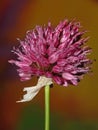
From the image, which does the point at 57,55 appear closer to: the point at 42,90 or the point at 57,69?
the point at 57,69

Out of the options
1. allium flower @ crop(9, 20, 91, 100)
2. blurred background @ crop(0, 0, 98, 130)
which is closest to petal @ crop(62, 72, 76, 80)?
allium flower @ crop(9, 20, 91, 100)

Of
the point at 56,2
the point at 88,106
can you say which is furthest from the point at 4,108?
the point at 56,2

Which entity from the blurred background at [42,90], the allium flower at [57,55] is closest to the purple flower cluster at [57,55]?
the allium flower at [57,55]

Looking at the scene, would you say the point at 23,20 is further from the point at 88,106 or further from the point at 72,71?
the point at 72,71

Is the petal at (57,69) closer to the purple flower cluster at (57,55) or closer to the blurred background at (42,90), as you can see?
the purple flower cluster at (57,55)

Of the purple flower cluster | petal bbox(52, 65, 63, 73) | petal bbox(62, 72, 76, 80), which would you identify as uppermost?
the purple flower cluster

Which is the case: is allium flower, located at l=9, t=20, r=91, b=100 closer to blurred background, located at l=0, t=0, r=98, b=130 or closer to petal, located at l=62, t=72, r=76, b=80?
petal, located at l=62, t=72, r=76, b=80

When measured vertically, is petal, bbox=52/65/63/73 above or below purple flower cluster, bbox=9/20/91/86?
below

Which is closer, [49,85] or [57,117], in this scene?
[49,85]
